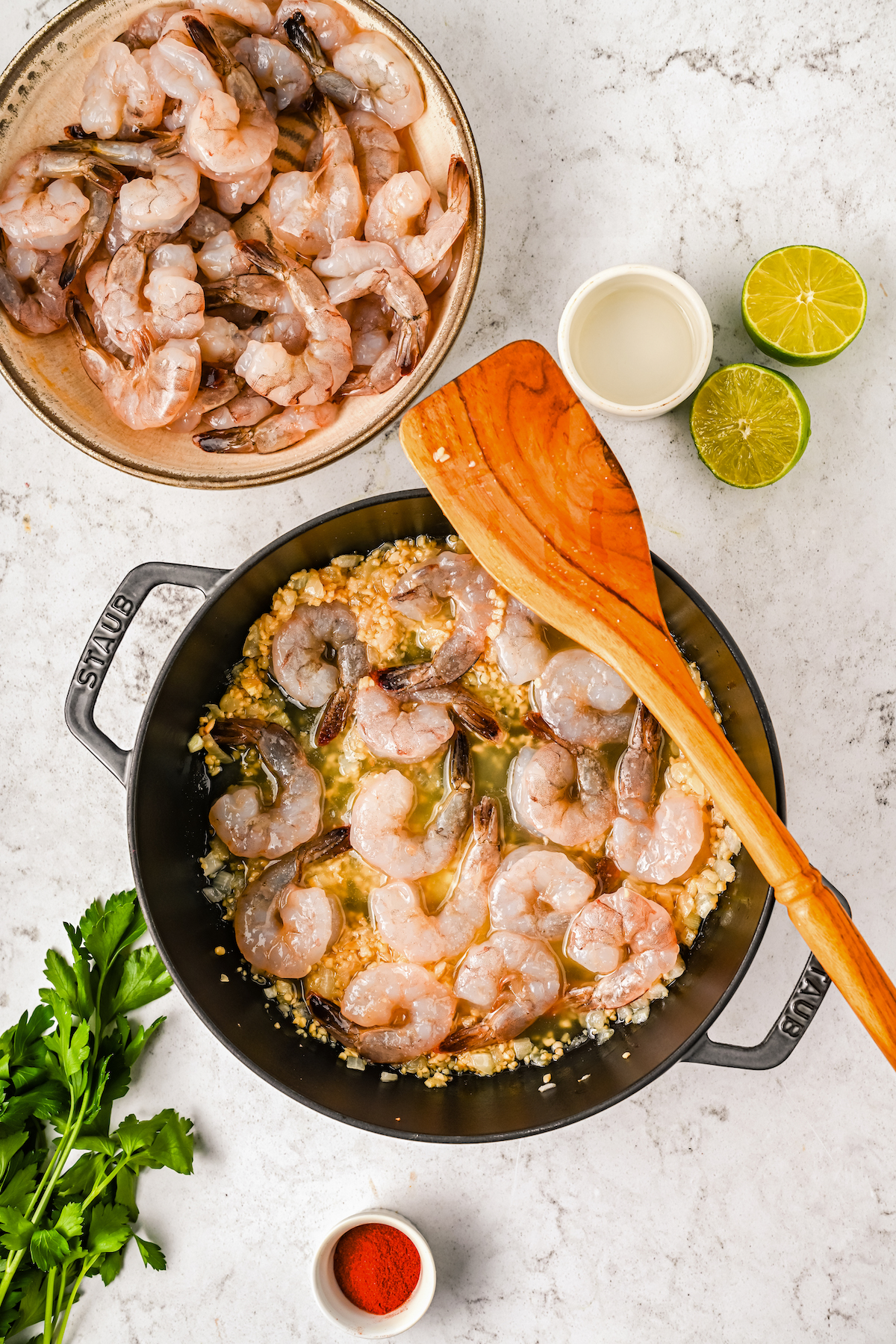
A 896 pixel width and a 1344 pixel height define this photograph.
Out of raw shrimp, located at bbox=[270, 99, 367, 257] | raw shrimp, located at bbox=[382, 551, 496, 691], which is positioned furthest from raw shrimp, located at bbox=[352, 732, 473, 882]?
raw shrimp, located at bbox=[270, 99, 367, 257]

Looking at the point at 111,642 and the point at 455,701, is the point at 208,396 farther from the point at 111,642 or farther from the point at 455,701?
the point at 455,701

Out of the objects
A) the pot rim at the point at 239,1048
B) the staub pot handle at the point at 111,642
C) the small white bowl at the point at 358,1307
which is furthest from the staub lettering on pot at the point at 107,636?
the small white bowl at the point at 358,1307

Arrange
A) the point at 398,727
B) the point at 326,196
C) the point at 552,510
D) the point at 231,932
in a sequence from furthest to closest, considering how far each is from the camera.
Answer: the point at 231,932, the point at 398,727, the point at 326,196, the point at 552,510

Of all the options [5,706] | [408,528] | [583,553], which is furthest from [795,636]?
[5,706]

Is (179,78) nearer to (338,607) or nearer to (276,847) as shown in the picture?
(338,607)

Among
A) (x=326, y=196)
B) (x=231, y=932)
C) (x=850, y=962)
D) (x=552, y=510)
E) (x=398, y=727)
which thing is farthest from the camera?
(x=231, y=932)

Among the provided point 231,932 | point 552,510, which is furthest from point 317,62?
point 231,932

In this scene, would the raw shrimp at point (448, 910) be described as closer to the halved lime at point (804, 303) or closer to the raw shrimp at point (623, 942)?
the raw shrimp at point (623, 942)
